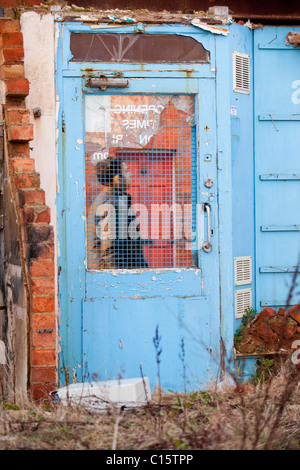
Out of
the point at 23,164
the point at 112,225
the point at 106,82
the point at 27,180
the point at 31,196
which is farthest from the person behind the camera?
the point at 112,225

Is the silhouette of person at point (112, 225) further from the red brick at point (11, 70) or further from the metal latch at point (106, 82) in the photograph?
the red brick at point (11, 70)

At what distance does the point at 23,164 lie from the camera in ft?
15.0

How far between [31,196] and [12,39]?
127cm

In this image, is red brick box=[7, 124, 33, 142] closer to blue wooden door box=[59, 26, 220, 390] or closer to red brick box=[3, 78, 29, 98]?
red brick box=[3, 78, 29, 98]

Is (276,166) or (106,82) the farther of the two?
(276,166)

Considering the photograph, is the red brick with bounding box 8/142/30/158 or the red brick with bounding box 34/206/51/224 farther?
the red brick with bounding box 8/142/30/158

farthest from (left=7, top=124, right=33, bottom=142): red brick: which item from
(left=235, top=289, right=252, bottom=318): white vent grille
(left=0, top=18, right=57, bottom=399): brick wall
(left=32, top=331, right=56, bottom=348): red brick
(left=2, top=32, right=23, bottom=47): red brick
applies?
(left=235, top=289, right=252, bottom=318): white vent grille

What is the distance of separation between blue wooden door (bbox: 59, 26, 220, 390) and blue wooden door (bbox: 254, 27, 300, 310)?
0.69 meters

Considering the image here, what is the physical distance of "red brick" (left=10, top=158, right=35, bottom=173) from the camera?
4.56 m

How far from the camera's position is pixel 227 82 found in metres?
5.23

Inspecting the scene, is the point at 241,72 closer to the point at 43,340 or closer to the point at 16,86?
the point at 16,86

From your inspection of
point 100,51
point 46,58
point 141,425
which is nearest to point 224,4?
point 100,51

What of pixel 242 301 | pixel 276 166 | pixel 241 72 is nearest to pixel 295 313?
pixel 242 301

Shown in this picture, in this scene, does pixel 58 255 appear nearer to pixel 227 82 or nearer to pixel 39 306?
pixel 39 306
